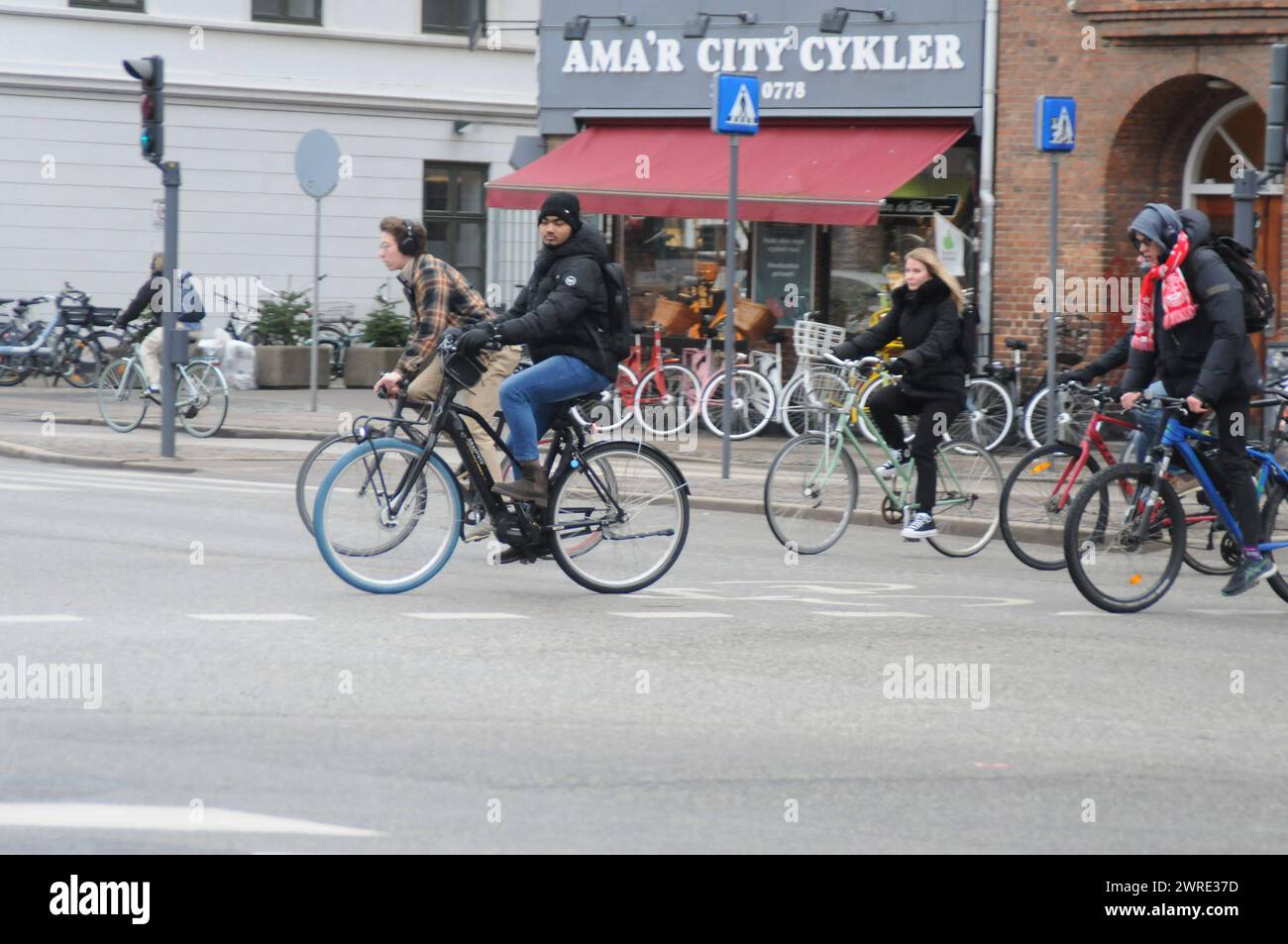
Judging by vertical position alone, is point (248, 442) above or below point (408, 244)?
below

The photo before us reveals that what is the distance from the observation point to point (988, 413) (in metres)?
19.5

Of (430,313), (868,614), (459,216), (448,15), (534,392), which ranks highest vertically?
(448,15)

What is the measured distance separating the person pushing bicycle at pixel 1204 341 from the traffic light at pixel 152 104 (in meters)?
9.85

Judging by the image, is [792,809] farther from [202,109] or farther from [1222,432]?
[202,109]

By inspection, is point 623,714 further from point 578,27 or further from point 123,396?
point 578,27

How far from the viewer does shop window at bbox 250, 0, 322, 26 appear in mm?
A: 31234

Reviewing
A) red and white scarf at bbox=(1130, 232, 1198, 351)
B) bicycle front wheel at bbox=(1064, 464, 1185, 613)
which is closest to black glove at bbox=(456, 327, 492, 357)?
bicycle front wheel at bbox=(1064, 464, 1185, 613)

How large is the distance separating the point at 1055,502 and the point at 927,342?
1.33m

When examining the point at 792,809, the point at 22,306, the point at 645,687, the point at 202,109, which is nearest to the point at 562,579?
the point at 645,687

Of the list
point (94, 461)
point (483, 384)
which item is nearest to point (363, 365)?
point (94, 461)

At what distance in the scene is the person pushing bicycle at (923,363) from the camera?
11586 mm

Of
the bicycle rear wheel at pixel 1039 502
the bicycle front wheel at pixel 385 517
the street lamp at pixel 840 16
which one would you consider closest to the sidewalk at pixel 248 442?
the bicycle rear wheel at pixel 1039 502

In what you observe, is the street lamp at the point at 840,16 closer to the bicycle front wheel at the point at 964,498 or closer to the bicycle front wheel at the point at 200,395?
the bicycle front wheel at the point at 200,395

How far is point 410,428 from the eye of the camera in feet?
30.7
